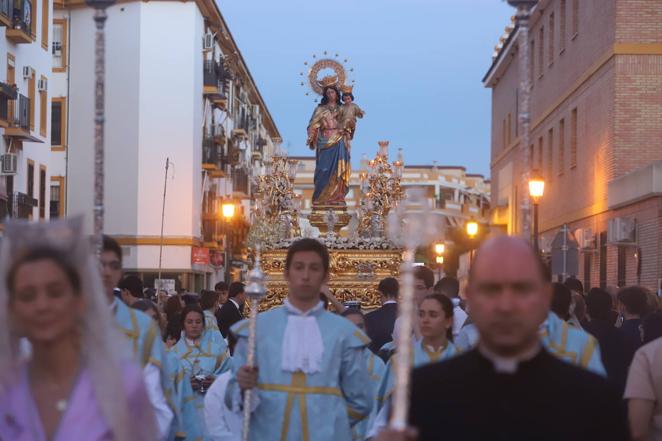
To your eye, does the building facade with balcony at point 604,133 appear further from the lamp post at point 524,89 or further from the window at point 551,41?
the lamp post at point 524,89

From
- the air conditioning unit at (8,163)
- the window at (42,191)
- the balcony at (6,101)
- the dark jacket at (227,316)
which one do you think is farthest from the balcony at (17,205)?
the dark jacket at (227,316)

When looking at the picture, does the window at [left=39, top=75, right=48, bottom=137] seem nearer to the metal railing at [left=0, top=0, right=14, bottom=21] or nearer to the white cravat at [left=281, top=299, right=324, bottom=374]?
the metal railing at [left=0, top=0, right=14, bottom=21]

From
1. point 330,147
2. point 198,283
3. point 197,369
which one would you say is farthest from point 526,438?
point 198,283

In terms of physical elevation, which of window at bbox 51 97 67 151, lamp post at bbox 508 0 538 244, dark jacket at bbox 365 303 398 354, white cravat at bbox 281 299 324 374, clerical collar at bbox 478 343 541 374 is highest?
window at bbox 51 97 67 151

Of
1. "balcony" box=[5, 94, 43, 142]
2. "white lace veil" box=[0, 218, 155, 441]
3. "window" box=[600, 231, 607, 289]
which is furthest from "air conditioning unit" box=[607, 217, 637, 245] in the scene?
"white lace veil" box=[0, 218, 155, 441]

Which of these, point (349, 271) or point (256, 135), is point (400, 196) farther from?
point (256, 135)

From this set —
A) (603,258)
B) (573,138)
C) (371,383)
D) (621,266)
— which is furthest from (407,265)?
(573,138)

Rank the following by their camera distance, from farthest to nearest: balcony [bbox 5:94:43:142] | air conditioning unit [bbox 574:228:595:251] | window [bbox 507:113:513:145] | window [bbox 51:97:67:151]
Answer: window [bbox 507:113:513:145]
window [bbox 51:97:67:151]
balcony [bbox 5:94:43:142]
air conditioning unit [bbox 574:228:595:251]

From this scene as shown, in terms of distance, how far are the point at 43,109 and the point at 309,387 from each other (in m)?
32.5

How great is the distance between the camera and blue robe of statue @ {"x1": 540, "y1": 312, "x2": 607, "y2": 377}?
7.54 meters

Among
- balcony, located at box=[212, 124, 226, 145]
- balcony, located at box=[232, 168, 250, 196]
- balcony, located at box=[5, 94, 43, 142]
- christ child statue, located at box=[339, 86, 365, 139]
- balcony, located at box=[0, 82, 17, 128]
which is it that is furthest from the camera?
balcony, located at box=[232, 168, 250, 196]

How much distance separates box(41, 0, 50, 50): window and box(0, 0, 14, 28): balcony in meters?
4.06

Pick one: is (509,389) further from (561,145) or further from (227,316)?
(561,145)

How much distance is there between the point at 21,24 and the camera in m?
35.8
